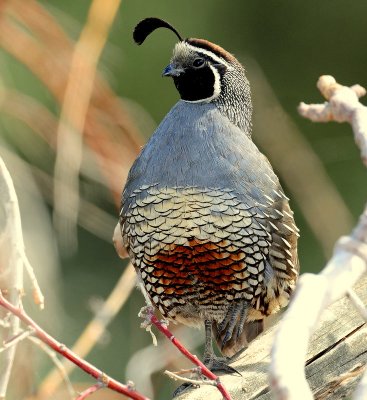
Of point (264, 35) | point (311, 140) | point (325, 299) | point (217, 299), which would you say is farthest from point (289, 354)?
point (264, 35)

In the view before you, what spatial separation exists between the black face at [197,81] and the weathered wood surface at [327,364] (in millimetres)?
937

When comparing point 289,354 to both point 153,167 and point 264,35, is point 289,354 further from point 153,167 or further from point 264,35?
point 264,35

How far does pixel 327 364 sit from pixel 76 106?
0.88 metres

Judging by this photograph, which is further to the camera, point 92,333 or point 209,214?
point 209,214

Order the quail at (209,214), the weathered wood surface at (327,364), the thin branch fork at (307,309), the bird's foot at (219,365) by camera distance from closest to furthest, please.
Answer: the thin branch fork at (307,309)
the weathered wood surface at (327,364)
the bird's foot at (219,365)
the quail at (209,214)

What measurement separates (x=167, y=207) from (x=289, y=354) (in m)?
1.63

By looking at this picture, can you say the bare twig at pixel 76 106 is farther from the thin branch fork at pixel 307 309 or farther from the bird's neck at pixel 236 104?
the thin branch fork at pixel 307 309

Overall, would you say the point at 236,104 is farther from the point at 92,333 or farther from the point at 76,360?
the point at 76,360

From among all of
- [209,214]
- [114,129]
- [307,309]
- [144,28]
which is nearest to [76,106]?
[114,129]

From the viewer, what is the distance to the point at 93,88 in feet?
8.91

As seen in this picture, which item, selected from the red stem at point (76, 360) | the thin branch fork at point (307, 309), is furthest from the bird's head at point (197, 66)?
the thin branch fork at point (307, 309)

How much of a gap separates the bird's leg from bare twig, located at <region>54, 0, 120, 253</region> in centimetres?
52

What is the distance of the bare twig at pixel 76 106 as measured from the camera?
255 cm

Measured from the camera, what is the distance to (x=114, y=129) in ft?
8.74
